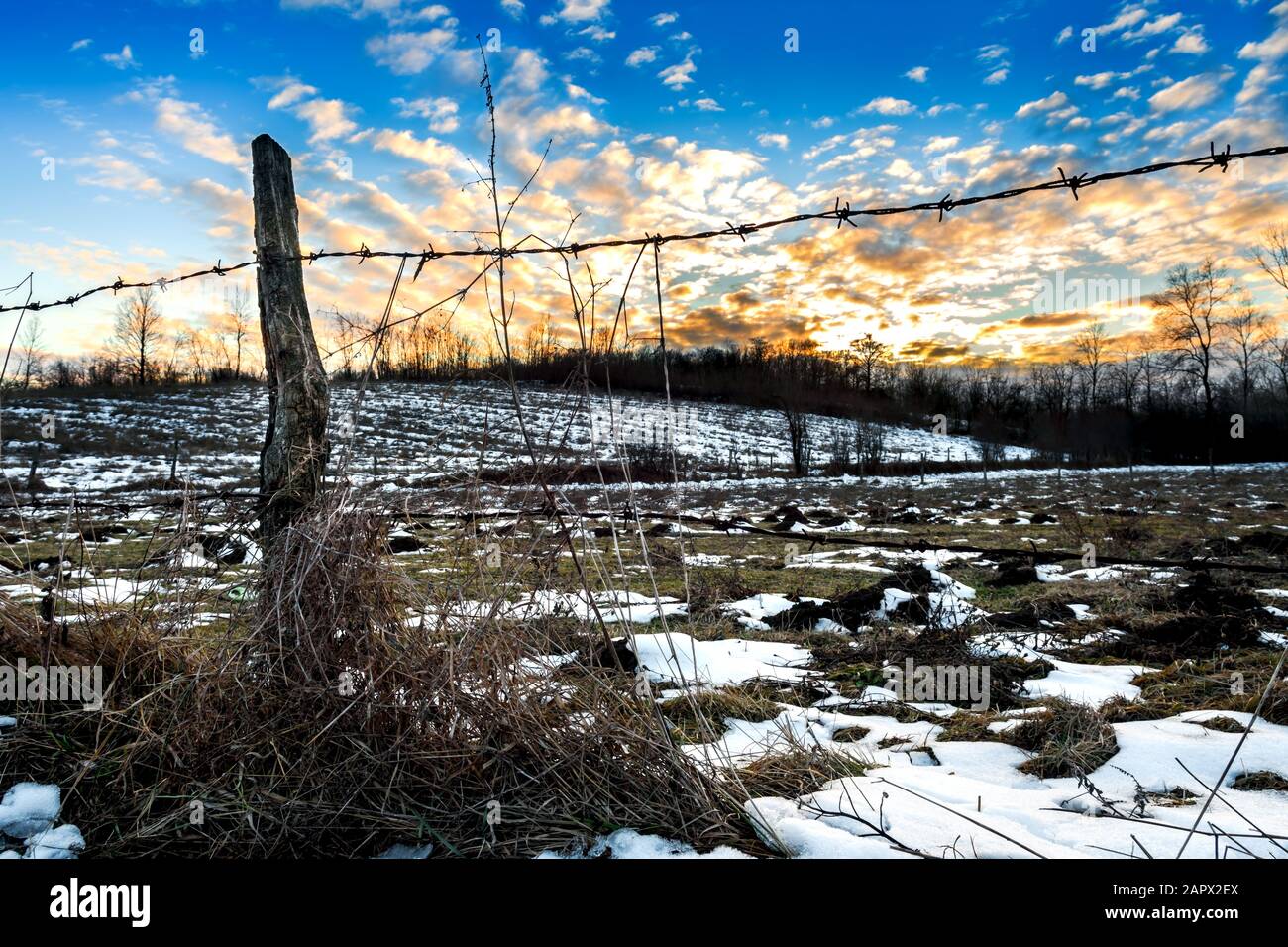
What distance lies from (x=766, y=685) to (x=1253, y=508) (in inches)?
679

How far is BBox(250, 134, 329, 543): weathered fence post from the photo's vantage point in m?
2.68

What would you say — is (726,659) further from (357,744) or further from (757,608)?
(357,744)

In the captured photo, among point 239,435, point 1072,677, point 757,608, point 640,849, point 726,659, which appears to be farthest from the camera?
point 239,435

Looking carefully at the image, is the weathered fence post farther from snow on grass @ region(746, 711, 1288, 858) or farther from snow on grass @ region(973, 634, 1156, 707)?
snow on grass @ region(973, 634, 1156, 707)

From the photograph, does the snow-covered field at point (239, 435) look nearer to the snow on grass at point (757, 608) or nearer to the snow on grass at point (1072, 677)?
the snow on grass at point (757, 608)

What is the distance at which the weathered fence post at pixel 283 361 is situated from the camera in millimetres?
2684

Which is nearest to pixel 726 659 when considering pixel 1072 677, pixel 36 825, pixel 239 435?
pixel 1072 677

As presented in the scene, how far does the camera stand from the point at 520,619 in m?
2.42

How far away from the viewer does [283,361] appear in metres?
2.73

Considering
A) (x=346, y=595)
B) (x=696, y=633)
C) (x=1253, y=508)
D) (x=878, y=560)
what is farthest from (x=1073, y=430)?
(x=346, y=595)

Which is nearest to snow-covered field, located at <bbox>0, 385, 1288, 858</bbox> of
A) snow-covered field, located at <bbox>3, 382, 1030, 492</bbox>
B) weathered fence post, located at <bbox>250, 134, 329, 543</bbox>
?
weathered fence post, located at <bbox>250, 134, 329, 543</bbox>

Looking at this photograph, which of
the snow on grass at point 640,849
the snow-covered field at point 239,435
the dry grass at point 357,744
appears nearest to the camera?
the snow on grass at point 640,849

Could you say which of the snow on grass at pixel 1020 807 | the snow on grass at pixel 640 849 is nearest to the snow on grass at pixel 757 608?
the snow on grass at pixel 1020 807
